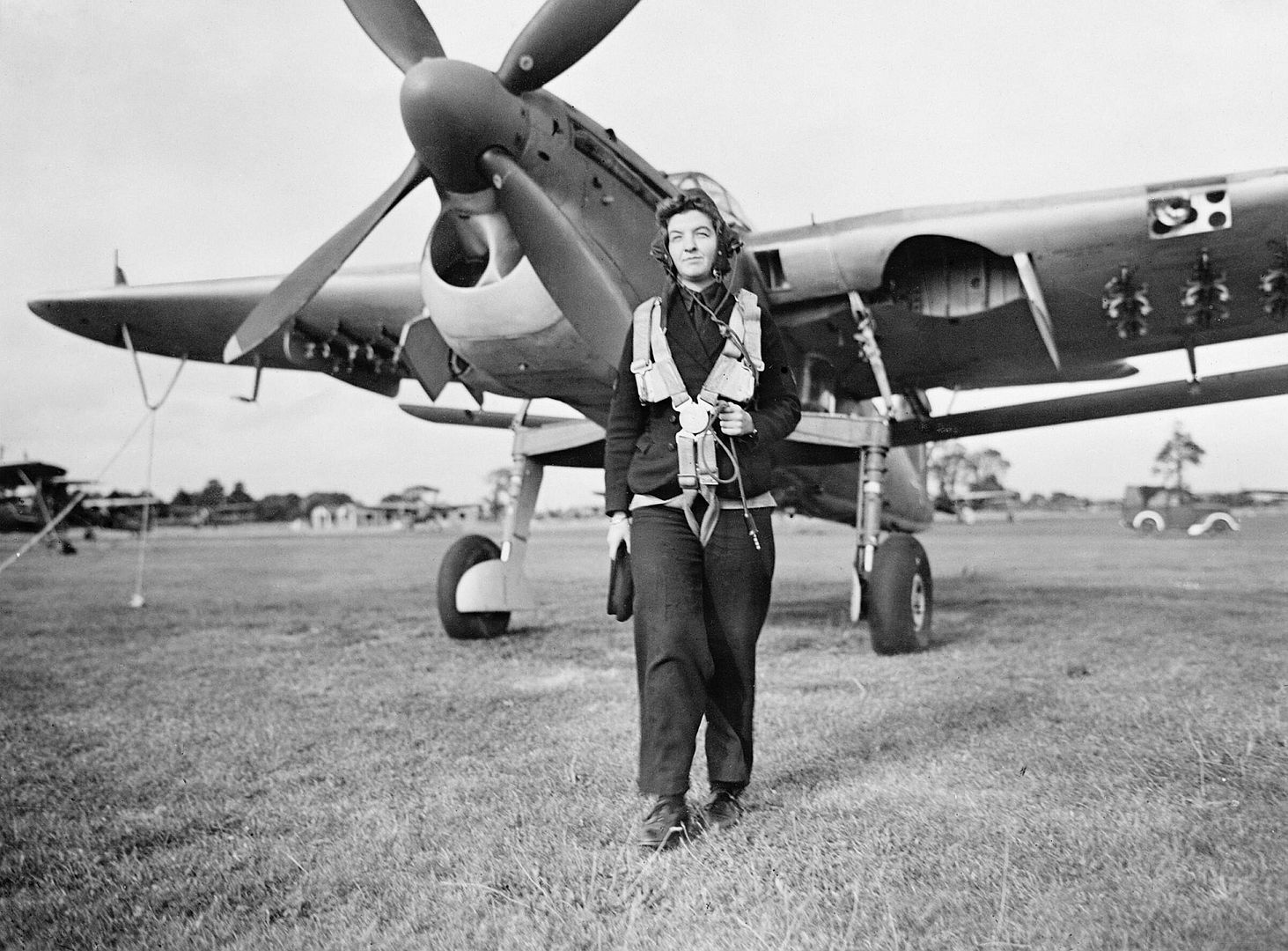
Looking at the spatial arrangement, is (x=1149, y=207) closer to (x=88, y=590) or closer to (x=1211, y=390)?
(x=1211, y=390)

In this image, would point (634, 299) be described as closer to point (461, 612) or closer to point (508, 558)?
point (508, 558)

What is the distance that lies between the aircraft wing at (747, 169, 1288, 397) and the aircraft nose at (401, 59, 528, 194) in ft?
7.39

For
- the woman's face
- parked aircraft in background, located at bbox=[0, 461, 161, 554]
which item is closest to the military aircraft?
the woman's face

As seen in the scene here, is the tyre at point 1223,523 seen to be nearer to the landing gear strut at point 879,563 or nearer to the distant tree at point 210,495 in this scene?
the landing gear strut at point 879,563

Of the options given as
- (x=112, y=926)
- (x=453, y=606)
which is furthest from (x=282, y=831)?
(x=453, y=606)

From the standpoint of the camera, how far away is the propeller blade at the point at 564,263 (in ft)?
13.6

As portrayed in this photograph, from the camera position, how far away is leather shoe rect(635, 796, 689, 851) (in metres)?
2.23

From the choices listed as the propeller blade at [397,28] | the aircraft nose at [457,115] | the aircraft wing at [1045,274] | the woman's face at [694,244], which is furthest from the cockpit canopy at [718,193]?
the woman's face at [694,244]

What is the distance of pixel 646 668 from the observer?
2412 mm

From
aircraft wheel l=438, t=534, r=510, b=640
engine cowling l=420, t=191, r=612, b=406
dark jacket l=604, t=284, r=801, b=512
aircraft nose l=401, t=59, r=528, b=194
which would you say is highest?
aircraft nose l=401, t=59, r=528, b=194

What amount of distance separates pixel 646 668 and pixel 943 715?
1901mm

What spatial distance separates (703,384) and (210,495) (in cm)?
6244

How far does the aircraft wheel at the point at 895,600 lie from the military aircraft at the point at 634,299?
17 millimetres

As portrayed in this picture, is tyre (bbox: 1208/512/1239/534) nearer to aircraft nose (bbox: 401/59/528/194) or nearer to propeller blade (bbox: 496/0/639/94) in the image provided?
propeller blade (bbox: 496/0/639/94)
